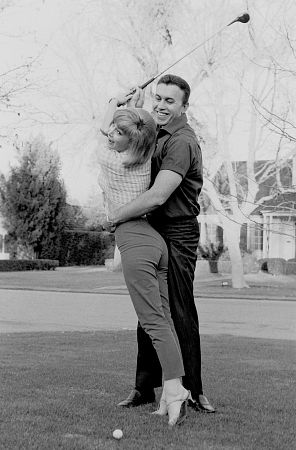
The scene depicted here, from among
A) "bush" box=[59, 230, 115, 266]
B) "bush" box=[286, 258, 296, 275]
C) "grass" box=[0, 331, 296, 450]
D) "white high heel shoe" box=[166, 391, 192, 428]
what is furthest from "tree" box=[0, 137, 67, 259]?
"white high heel shoe" box=[166, 391, 192, 428]

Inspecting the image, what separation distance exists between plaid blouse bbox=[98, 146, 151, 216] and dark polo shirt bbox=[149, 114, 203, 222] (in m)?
0.14

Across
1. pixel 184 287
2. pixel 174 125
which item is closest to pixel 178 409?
pixel 184 287

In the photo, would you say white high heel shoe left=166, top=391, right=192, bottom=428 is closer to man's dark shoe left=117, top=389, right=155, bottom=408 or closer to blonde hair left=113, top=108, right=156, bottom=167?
man's dark shoe left=117, top=389, right=155, bottom=408

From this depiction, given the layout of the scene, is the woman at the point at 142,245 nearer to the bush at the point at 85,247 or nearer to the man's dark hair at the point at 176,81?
the man's dark hair at the point at 176,81

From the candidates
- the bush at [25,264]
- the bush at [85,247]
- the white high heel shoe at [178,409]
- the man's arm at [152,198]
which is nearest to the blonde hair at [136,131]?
the man's arm at [152,198]

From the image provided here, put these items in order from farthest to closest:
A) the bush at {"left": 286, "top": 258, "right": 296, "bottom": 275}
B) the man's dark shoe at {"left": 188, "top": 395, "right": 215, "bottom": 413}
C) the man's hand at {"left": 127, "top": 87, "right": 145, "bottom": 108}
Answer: the bush at {"left": 286, "top": 258, "right": 296, "bottom": 275} < the man's hand at {"left": 127, "top": 87, "right": 145, "bottom": 108} < the man's dark shoe at {"left": 188, "top": 395, "right": 215, "bottom": 413}

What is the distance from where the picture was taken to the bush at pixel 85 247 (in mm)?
45500

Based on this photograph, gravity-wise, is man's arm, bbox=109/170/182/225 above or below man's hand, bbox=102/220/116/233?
above

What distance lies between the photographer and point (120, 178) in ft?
15.5

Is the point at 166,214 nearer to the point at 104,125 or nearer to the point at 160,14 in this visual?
the point at 104,125

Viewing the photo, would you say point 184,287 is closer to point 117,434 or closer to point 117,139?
point 117,139

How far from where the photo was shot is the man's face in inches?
193

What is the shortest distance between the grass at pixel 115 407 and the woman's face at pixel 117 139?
1.56m

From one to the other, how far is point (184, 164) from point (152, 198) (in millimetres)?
323
